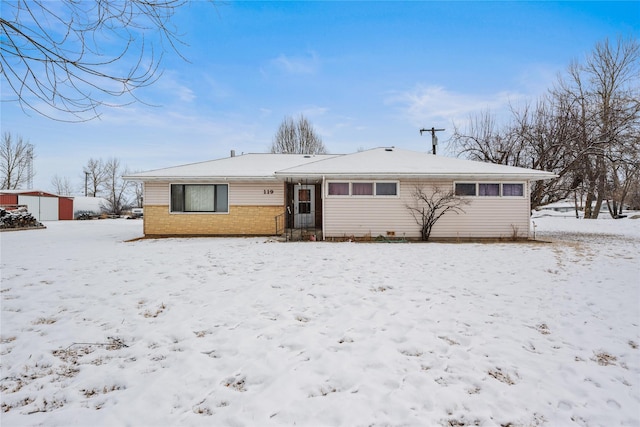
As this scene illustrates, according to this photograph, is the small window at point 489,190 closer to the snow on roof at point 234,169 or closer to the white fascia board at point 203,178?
the white fascia board at point 203,178

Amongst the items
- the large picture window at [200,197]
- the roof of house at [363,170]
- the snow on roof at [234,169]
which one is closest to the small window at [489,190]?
the roof of house at [363,170]

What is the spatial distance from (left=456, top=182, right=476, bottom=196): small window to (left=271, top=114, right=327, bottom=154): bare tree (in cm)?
1632

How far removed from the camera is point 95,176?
4703cm

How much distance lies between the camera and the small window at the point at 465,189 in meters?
12.0

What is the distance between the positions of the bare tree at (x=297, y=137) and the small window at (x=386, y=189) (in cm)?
1549

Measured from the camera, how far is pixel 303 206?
46.4 feet

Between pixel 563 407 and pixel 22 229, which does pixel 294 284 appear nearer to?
pixel 563 407

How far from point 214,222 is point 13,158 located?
39737 millimetres

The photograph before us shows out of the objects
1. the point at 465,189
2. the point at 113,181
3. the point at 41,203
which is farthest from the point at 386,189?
the point at 113,181

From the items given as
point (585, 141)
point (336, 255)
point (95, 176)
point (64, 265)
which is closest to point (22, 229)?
point (64, 265)

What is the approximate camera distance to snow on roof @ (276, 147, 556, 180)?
1127 centimetres

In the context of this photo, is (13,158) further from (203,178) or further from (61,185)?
(203,178)

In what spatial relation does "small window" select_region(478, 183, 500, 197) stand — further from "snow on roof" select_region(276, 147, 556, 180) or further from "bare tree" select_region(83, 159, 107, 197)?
"bare tree" select_region(83, 159, 107, 197)

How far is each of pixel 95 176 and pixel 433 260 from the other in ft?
181
